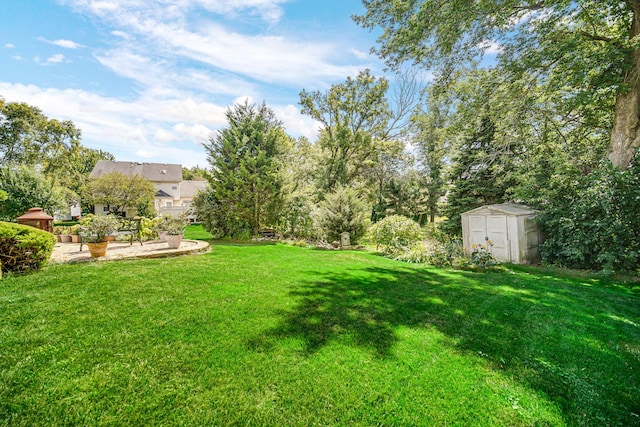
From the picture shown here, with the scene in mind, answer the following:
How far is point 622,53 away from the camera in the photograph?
596cm

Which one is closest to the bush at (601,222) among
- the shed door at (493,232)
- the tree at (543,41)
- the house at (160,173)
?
the tree at (543,41)

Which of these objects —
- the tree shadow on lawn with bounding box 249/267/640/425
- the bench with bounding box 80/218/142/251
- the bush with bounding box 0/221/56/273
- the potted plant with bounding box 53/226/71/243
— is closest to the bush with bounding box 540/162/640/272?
the tree shadow on lawn with bounding box 249/267/640/425

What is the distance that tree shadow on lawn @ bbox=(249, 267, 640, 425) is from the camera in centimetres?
223

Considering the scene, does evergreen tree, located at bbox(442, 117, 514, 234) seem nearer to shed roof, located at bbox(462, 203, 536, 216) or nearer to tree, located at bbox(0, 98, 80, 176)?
shed roof, located at bbox(462, 203, 536, 216)

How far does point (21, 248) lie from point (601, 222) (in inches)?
475

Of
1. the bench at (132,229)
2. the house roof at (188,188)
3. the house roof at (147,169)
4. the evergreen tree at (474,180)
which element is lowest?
the bench at (132,229)

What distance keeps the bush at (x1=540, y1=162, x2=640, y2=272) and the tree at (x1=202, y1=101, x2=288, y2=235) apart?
945 cm

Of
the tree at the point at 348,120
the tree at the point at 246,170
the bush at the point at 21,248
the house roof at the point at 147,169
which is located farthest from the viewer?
the house roof at the point at 147,169

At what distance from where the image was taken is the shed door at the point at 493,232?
822 cm

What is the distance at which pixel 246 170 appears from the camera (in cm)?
1045

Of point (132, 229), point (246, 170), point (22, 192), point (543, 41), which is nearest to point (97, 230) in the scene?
point (132, 229)

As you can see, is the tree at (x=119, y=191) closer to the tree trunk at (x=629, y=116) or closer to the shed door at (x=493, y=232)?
the shed door at (x=493, y=232)

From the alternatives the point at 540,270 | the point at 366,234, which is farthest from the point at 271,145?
the point at 540,270

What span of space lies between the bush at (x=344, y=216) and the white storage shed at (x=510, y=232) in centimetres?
404
